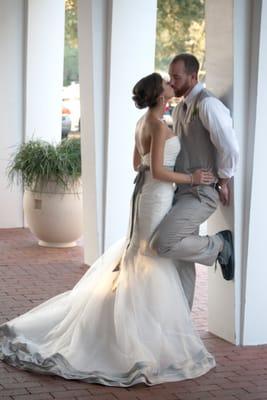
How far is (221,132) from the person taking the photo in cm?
538

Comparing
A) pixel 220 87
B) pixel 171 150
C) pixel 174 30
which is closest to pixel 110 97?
pixel 220 87

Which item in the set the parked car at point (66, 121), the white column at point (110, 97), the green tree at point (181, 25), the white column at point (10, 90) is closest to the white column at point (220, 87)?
the white column at point (110, 97)

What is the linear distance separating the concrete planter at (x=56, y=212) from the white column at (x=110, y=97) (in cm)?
104

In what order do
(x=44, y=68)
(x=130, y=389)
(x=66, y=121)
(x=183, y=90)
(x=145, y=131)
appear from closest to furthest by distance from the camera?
(x=130, y=389) → (x=145, y=131) → (x=183, y=90) → (x=44, y=68) → (x=66, y=121)

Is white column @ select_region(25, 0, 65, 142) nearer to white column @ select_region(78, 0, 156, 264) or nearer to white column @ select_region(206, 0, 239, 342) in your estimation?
white column @ select_region(78, 0, 156, 264)

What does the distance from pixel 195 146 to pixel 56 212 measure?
3965mm

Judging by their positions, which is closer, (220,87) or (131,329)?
(131,329)

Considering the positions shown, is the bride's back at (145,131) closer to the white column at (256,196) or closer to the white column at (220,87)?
the white column at (220,87)

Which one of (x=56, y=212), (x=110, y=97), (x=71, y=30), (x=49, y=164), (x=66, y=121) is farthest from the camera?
(x=71, y=30)

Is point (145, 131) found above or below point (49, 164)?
above

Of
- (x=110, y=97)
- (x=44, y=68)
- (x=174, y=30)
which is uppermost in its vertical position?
(x=174, y=30)

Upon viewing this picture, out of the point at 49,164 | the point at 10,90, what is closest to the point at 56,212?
the point at 49,164

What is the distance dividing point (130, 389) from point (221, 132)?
1735 mm

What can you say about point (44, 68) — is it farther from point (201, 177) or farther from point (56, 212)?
point (201, 177)
